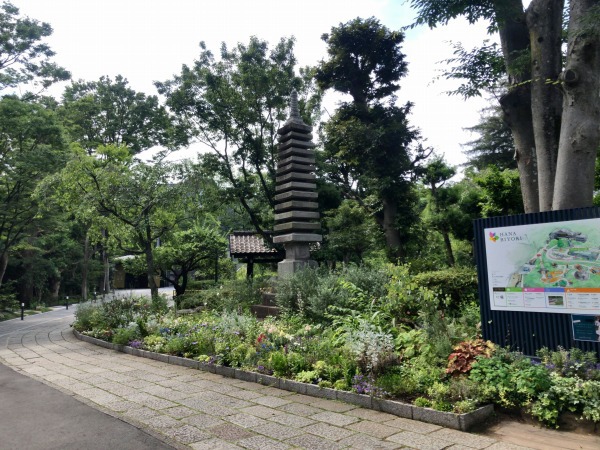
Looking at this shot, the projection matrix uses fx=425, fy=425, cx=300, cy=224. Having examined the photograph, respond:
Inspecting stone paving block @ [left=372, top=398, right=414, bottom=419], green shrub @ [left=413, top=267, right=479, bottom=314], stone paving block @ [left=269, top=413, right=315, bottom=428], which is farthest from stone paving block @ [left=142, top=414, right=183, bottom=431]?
green shrub @ [left=413, top=267, right=479, bottom=314]

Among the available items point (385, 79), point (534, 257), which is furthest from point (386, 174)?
point (534, 257)

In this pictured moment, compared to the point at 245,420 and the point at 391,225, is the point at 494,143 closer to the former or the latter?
the point at 391,225

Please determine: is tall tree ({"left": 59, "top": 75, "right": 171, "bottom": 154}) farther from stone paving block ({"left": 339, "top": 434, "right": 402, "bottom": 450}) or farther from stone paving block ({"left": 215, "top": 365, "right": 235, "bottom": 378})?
stone paving block ({"left": 339, "top": 434, "right": 402, "bottom": 450})

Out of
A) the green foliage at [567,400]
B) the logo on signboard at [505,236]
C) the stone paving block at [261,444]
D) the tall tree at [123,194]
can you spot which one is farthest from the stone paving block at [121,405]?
the tall tree at [123,194]

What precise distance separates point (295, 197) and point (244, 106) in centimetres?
788

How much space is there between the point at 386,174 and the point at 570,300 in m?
15.4

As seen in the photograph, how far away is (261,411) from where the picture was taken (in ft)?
17.6

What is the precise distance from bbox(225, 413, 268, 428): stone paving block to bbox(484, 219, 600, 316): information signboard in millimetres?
3606

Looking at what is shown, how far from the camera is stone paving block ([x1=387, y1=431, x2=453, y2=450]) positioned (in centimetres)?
409

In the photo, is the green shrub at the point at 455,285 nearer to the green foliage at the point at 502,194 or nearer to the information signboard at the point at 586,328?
the information signboard at the point at 586,328

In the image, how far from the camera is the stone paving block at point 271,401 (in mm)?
5629

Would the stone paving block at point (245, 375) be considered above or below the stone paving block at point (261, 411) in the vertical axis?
above

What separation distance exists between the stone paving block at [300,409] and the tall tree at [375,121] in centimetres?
1476

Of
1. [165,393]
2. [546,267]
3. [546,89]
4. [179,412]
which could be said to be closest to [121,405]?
[165,393]
